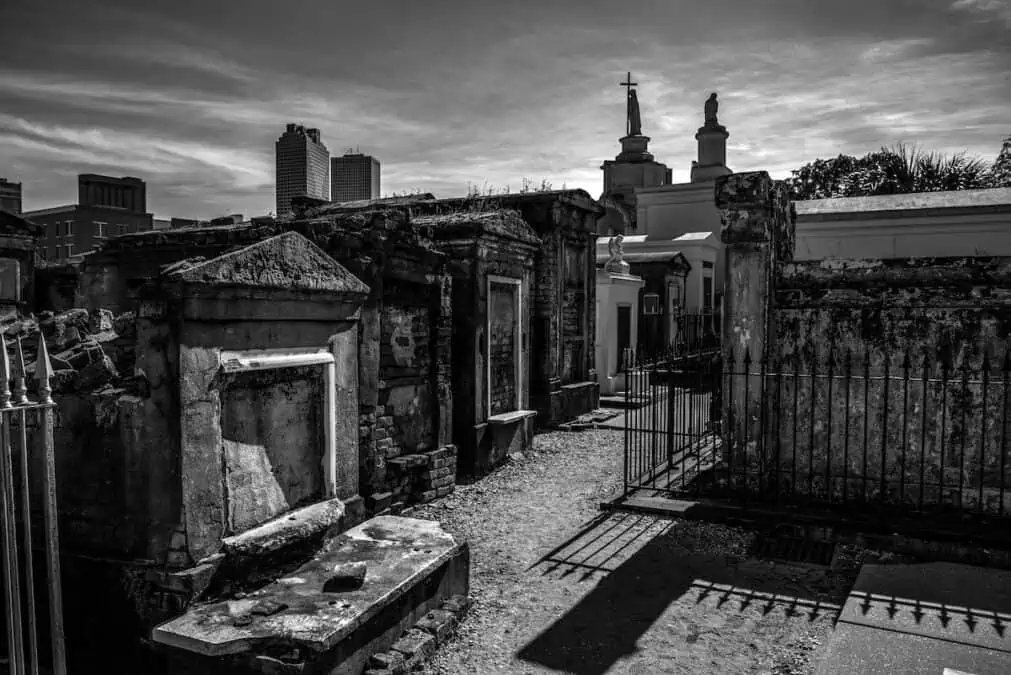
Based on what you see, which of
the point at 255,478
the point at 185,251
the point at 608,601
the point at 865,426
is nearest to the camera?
the point at 255,478

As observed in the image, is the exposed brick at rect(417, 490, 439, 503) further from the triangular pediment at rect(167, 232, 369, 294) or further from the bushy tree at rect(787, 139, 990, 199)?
the bushy tree at rect(787, 139, 990, 199)

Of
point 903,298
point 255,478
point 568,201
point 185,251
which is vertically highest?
point 568,201

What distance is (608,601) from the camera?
549 centimetres

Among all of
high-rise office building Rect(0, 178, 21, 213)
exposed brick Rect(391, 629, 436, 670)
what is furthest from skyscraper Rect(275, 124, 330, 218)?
exposed brick Rect(391, 629, 436, 670)

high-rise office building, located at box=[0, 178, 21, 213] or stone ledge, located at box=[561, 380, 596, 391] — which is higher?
high-rise office building, located at box=[0, 178, 21, 213]

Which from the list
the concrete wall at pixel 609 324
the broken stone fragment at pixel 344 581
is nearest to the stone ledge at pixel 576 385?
the concrete wall at pixel 609 324

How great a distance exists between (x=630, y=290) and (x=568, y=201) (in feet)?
15.5

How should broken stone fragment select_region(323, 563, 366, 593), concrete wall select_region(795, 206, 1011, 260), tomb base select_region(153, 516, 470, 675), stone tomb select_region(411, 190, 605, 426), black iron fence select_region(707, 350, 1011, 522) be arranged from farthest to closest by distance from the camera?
concrete wall select_region(795, 206, 1011, 260), stone tomb select_region(411, 190, 605, 426), black iron fence select_region(707, 350, 1011, 522), broken stone fragment select_region(323, 563, 366, 593), tomb base select_region(153, 516, 470, 675)

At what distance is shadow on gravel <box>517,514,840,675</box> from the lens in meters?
4.78

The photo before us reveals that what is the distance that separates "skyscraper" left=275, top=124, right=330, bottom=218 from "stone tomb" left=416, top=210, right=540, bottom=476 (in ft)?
52.2

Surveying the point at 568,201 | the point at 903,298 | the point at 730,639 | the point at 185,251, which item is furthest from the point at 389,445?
the point at 568,201

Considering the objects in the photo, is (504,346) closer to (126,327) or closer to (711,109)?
(126,327)

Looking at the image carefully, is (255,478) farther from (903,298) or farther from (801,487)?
(903,298)

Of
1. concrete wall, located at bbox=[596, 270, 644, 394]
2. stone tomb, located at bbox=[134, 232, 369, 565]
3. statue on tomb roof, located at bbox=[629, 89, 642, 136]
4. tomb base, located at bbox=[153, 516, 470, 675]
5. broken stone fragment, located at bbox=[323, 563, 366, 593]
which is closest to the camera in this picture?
tomb base, located at bbox=[153, 516, 470, 675]
